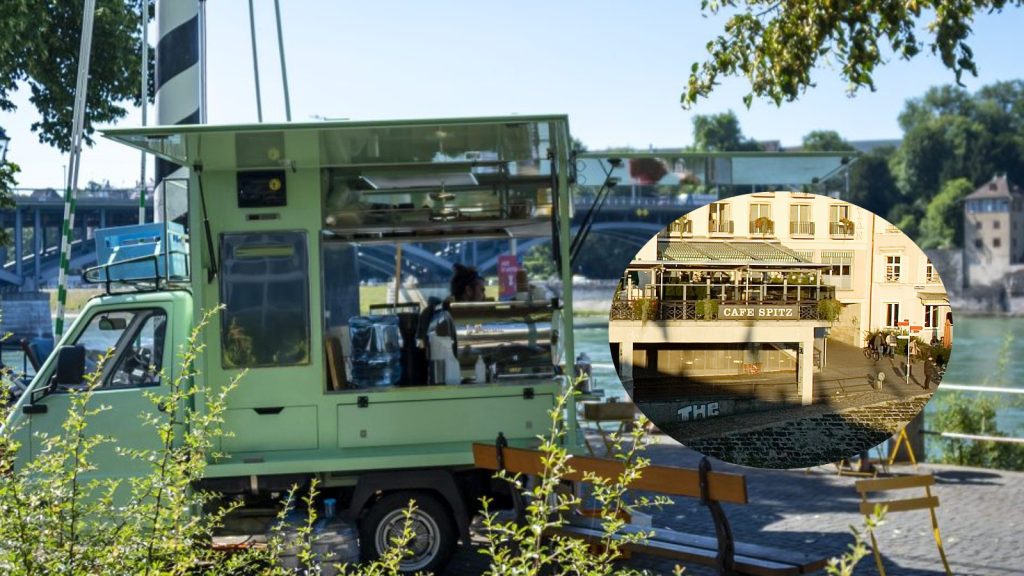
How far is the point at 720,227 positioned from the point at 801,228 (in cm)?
21

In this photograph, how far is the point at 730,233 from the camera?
10.4 feet

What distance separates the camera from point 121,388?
23.0 ft

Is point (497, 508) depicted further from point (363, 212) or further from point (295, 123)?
point (295, 123)

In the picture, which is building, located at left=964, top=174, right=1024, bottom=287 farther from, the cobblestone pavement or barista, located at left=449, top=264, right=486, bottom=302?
barista, located at left=449, top=264, right=486, bottom=302

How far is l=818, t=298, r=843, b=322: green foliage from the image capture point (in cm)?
315

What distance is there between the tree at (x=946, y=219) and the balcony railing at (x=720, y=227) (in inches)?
3458

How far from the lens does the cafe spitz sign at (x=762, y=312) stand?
3213 mm

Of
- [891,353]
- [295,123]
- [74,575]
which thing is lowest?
[74,575]

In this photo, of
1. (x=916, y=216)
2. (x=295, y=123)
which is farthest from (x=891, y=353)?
(x=916, y=216)

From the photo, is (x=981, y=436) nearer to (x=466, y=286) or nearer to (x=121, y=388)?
(x=466, y=286)

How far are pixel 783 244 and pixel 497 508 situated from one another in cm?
450

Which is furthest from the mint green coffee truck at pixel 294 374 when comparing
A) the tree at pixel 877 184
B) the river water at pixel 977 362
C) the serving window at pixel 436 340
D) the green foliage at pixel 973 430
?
the tree at pixel 877 184

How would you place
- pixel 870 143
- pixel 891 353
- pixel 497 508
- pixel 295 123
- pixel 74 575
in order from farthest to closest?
pixel 870 143, pixel 497 508, pixel 295 123, pixel 74 575, pixel 891 353

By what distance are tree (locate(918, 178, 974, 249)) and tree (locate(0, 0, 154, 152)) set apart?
261ft
